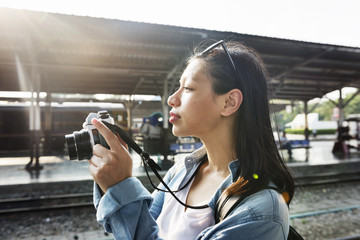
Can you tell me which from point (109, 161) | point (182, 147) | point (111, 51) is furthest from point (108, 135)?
point (182, 147)

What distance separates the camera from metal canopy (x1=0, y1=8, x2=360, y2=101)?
661 cm

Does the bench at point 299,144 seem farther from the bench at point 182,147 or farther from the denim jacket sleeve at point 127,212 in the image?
the denim jacket sleeve at point 127,212

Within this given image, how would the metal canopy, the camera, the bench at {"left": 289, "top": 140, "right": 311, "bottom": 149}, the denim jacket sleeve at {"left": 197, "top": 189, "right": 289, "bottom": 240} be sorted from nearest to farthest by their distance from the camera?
the denim jacket sleeve at {"left": 197, "top": 189, "right": 289, "bottom": 240}
the camera
the metal canopy
the bench at {"left": 289, "top": 140, "right": 311, "bottom": 149}

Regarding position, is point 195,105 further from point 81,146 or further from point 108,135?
point 81,146

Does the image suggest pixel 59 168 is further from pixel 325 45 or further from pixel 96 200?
pixel 325 45

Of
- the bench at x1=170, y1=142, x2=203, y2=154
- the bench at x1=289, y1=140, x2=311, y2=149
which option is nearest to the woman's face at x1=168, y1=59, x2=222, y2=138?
the bench at x1=170, y1=142, x2=203, y2=154

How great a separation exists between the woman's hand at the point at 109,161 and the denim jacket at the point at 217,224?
0.03 m

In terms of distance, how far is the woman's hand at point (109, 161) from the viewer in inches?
35.3

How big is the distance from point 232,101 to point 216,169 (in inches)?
14.3

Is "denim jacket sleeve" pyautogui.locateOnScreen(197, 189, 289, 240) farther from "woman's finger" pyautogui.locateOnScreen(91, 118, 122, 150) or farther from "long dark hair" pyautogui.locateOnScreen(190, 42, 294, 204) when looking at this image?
"woman's finger" pyautogui.locateOnScreen(91, 118, 122, 150)

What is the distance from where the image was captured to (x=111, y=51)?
Answer: 316 inches

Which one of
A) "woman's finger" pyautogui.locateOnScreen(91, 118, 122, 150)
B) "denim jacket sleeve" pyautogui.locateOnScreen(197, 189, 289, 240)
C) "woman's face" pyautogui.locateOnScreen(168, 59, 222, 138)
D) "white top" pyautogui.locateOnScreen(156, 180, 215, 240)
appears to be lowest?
"white top" pyautogui.locateOnScreen(156, 180, 215, 240)

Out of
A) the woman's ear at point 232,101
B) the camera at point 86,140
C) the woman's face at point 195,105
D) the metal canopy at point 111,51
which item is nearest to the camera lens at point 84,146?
the camera at point 86,140

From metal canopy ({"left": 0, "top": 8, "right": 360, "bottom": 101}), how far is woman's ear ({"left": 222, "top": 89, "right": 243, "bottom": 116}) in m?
4.30
